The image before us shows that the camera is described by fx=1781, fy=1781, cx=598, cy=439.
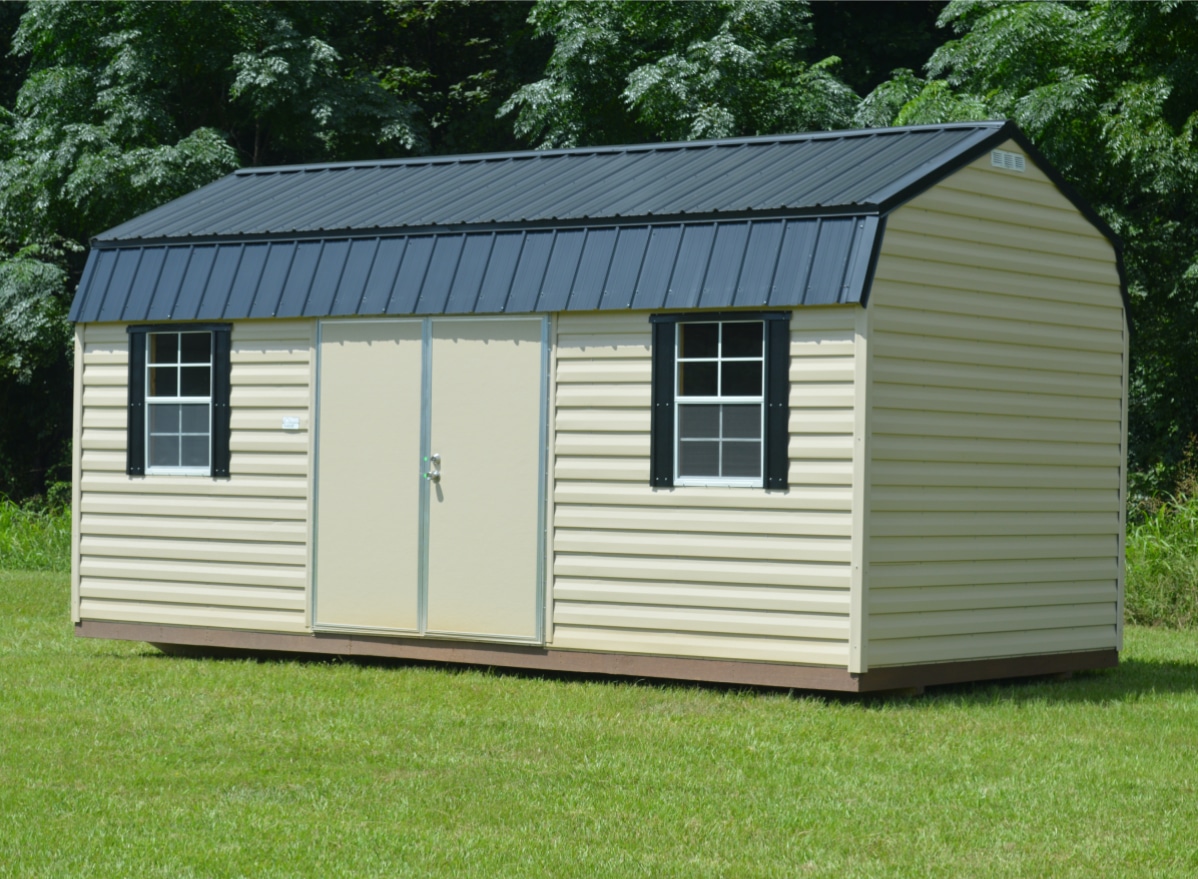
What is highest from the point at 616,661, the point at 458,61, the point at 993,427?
the point at 458,61

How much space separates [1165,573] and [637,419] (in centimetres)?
696

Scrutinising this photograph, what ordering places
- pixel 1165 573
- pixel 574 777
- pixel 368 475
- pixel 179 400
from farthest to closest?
pixel 1165 573
pixel 179 400
pixel 368 475
pixel 574 777

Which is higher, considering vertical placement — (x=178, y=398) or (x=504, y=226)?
(x=504, y=226)

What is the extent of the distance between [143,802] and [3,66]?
23.1 m

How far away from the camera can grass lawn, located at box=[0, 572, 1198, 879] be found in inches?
261

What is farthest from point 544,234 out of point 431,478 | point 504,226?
point 431,478

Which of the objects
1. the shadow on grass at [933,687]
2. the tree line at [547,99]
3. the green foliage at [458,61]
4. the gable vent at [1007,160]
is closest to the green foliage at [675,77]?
the tree line at [547,99]

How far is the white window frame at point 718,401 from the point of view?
10.9 m

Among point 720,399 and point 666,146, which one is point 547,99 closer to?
point 666,146

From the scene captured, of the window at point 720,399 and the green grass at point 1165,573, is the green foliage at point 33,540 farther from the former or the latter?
the green grass at point 1165,573

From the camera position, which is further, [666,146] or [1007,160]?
[666,146]

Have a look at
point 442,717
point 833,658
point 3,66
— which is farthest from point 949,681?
point 3,66

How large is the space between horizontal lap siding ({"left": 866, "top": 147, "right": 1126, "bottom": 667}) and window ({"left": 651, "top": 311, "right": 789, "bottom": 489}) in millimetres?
617

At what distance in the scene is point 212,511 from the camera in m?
12.8
